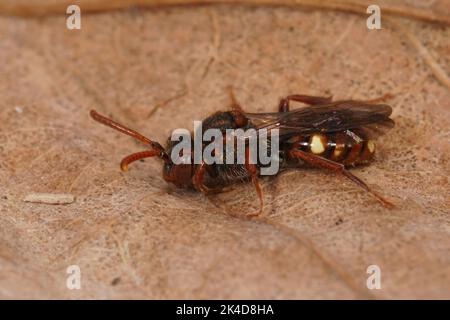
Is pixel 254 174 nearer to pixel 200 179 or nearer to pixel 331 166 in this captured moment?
pixel 200 179

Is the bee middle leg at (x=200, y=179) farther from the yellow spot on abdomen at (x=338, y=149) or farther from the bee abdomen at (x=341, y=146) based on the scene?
the yellow spot on abdomen at (x=338, y=149)

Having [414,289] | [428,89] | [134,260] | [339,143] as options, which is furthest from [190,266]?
[428,89]

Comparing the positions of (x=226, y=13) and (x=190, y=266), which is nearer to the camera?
(x=190, y=266)

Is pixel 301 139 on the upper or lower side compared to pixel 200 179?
upper

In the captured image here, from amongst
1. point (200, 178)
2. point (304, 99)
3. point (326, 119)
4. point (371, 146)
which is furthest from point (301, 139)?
point (200, 178)

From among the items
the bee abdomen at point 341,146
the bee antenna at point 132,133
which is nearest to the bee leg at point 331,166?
the bee abdomen at point 341,146

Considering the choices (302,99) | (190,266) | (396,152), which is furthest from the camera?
(302,99)
